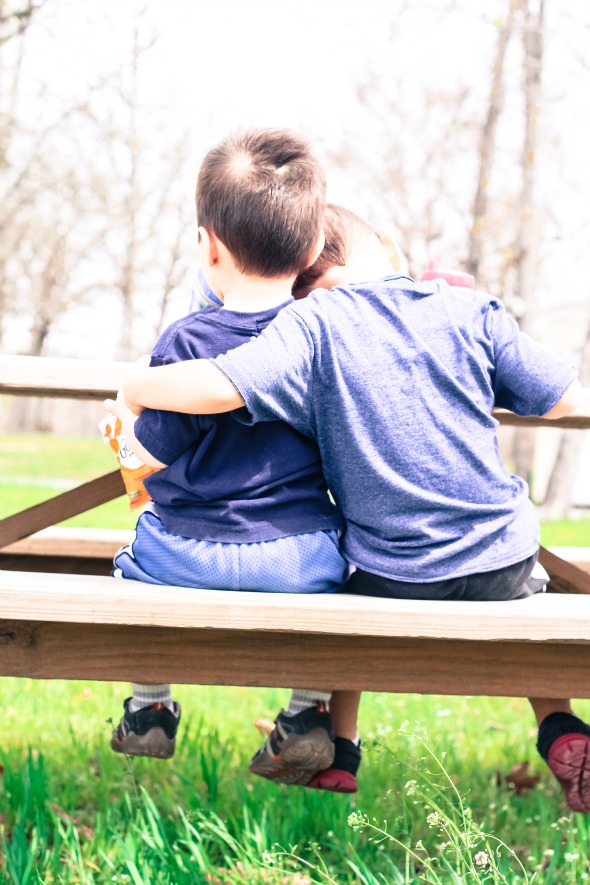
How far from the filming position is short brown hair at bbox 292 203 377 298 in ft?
6.87

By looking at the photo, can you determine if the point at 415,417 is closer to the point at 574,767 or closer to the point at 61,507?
the point at 574,767

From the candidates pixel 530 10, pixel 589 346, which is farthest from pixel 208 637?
pixel 530 10

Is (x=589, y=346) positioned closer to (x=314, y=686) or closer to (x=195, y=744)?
(x=195, y=744)

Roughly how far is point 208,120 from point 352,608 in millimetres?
24804

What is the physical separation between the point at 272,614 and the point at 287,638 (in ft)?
0.61

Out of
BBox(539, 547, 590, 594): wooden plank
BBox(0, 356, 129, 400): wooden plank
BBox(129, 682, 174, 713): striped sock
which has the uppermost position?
BBox(0, 356, 129, 400): wooden plank

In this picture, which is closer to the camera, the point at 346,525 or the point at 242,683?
the point at 242,683

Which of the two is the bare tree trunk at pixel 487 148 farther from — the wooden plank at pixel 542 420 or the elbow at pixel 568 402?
the elbow at pixel 568 402

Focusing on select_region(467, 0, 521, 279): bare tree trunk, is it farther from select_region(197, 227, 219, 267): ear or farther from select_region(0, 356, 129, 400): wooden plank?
select_region(197, 227, 219, 267): ear

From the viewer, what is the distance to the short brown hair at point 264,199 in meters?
1.83

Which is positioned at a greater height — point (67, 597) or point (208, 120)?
point (208, 120)

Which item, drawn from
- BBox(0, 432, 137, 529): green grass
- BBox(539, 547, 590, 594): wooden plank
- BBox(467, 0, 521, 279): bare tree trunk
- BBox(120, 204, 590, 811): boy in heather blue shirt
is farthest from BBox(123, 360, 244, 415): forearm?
BBox(467, 0, 521, 279): bare tree trunk

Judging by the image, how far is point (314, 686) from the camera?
175 centimetres

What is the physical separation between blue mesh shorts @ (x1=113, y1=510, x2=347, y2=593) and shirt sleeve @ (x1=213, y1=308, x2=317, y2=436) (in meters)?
0.24
